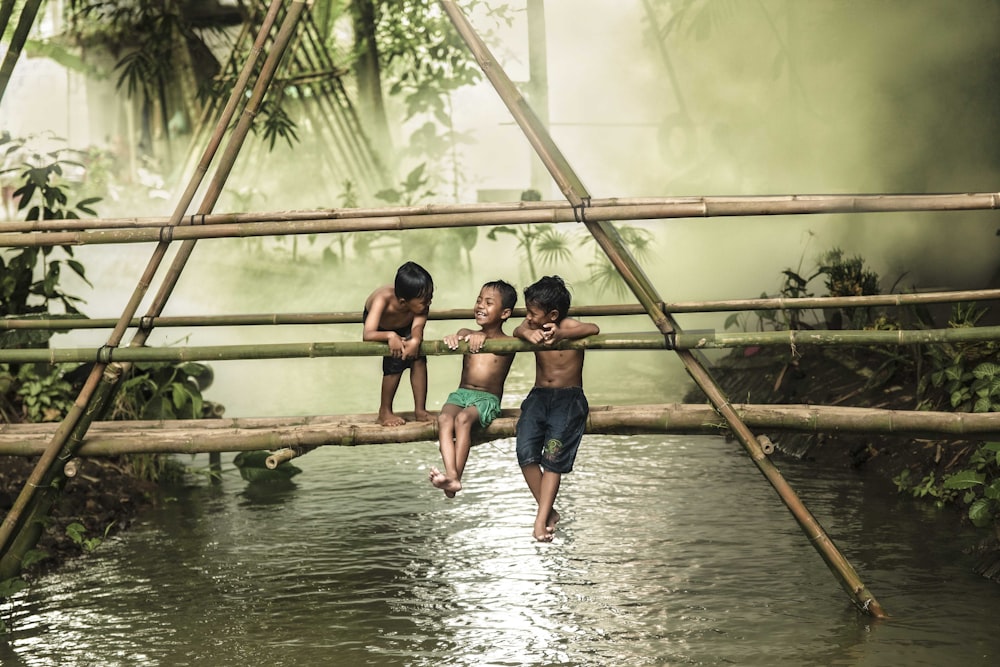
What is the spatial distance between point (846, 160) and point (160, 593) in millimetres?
6938

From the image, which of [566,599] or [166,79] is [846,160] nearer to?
Answer: [566,599]

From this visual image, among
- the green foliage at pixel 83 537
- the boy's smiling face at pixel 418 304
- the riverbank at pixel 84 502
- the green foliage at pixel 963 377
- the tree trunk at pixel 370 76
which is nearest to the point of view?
the boy's smiling face at pixel 418 304

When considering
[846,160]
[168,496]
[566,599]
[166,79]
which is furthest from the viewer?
[166,79]

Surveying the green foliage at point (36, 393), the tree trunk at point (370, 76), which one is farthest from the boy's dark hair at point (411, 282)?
the tree trunk at point (370, 76)

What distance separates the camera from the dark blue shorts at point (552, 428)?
418 centimetres

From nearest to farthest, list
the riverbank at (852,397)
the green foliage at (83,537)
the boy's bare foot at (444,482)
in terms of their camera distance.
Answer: the boy's bare foot at (444,482)
the green foliage at (83,537)
the riverbank at (852,397)

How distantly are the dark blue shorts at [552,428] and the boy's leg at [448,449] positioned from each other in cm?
23

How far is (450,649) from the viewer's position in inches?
165

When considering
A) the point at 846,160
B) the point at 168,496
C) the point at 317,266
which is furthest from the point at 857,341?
the point at 317,266

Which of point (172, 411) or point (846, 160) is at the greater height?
point (846, 160)

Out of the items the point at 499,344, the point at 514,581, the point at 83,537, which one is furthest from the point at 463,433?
the point at 83,537

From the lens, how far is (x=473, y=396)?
430cm

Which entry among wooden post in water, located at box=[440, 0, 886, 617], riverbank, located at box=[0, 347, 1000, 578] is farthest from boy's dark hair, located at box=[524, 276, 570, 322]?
riverbank, located at box=[0, 347, 1000, 578]

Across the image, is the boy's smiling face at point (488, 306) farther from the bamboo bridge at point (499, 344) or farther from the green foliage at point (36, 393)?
the green foliage at point (36, 393)
